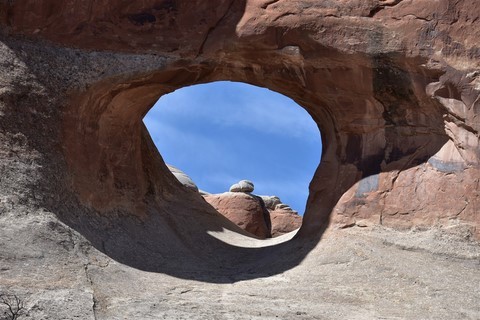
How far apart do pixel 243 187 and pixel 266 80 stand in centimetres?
933

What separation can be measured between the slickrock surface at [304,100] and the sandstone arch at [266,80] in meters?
0.02

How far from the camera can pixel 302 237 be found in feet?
35.8

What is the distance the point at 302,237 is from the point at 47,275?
12.9ft

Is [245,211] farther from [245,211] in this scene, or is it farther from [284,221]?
[284,221]

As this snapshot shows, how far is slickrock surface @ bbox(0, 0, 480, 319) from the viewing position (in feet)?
30.1

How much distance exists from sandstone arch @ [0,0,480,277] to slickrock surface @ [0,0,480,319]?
0.07 feet

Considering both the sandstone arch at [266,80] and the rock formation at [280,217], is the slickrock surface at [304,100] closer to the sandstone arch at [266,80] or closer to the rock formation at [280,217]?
the sandstone arch at [266,80]

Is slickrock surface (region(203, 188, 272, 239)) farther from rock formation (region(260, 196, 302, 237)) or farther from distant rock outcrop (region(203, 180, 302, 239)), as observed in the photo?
rock formation (region(260, 196, 302, 237))

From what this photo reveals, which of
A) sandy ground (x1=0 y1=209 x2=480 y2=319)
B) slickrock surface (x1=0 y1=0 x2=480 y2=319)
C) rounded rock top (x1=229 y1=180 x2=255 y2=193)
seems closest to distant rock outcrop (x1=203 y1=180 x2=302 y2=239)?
rounded rock top (x1=229 y1=180 x2=255 y2=193)

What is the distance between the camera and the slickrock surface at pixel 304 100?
9.17 metres

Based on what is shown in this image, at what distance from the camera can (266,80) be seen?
11305 millimetres

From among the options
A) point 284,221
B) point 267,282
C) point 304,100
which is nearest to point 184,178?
point 284,221

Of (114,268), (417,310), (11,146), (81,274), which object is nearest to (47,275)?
(81,274)

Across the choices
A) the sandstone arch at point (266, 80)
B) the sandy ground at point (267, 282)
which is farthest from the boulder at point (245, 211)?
the sandy ground at point (267, 282)
